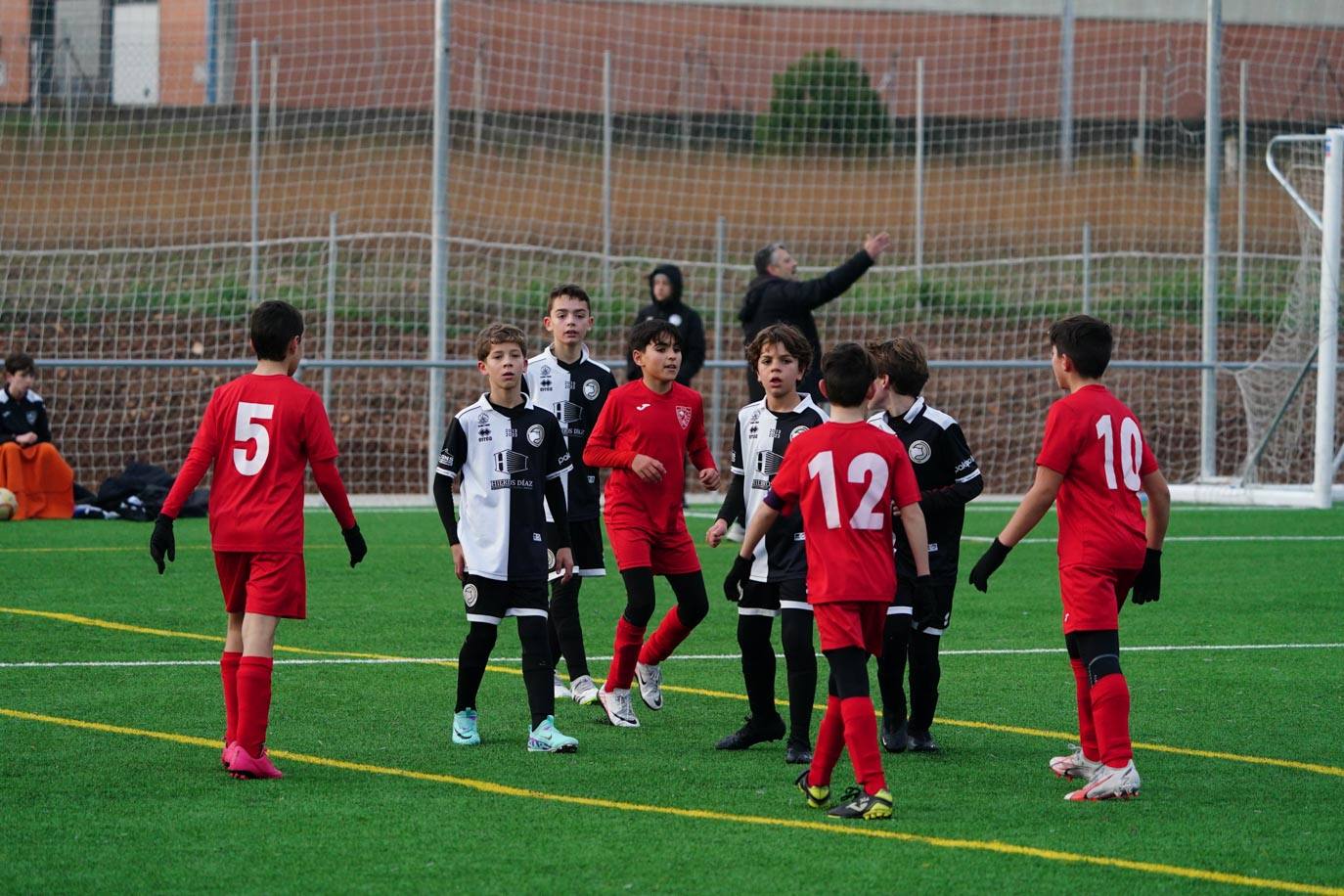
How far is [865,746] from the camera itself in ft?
17.9

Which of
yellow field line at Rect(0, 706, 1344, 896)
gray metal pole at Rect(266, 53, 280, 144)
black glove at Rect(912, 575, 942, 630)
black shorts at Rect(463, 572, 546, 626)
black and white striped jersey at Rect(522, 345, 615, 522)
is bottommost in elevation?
yellow field line at Rect(0, 706, 1344, 896)

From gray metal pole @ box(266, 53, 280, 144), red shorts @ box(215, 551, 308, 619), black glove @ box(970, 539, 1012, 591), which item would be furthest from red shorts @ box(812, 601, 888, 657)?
gray metal pole @ box(266, 53, 280, 144)

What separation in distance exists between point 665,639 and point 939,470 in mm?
1489

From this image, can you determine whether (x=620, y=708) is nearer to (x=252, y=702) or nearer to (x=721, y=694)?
(x=721, y=694)

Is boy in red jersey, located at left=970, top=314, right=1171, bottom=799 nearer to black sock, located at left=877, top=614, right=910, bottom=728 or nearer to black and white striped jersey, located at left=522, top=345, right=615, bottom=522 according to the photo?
black sock, located at left=877, top=614, right=910, bottom=728

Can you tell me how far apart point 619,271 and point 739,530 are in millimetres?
10332

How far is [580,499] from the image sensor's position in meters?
7.89

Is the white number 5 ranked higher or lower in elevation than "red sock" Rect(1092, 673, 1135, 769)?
higher

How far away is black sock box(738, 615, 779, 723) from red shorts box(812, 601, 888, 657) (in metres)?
1.10

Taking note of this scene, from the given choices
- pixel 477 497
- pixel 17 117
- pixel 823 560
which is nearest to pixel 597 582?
pixel 477 497

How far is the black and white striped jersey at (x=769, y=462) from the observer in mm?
6508

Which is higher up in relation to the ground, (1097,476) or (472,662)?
(1097,476)

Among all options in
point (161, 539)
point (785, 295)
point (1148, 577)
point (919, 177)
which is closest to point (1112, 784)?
point (1148, 577)

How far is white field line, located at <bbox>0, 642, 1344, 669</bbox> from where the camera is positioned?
8.34m
